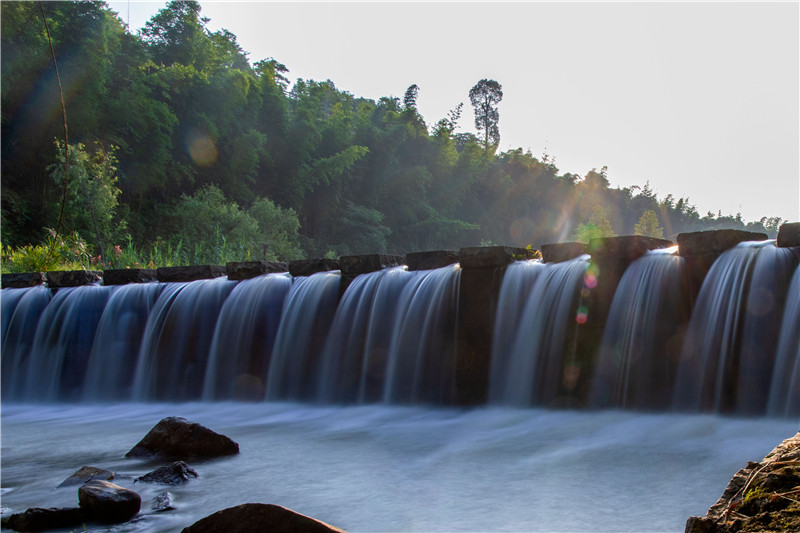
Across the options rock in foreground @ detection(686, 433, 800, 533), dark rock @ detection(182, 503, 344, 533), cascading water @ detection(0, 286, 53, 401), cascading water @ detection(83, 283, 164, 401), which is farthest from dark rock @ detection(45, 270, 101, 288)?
rock in foreground @ detection(686, 433, 800, 533)

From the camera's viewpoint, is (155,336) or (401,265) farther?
(155,336)

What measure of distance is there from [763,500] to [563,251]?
5.66 m

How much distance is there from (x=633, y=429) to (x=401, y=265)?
417 centimetres

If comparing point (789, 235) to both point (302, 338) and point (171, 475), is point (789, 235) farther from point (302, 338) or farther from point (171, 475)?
point (302, 338)

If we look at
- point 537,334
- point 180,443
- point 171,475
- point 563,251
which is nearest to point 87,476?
point 171,475

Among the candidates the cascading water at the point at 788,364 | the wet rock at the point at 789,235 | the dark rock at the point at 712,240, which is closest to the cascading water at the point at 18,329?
the dark rock at the point at 712,240

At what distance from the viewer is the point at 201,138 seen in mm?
32250

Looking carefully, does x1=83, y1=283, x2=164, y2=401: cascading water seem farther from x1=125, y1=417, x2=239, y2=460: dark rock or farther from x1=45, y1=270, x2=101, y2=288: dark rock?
x1=125, y1=417, x2=239, y2=460: dark rock

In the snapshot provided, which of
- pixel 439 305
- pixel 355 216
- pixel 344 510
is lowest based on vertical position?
pixel 344 510

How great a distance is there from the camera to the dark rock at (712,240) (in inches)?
220

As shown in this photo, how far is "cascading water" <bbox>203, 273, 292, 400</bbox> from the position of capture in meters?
8.23

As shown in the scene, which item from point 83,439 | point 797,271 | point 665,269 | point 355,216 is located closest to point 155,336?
point 83,439

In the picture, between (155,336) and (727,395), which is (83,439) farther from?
(727,395)

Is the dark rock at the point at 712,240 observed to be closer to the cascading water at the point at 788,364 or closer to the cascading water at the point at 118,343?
the cascading water at the point at 788,364
